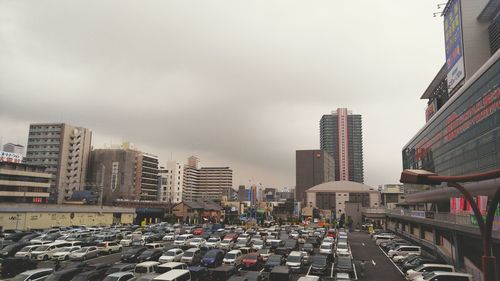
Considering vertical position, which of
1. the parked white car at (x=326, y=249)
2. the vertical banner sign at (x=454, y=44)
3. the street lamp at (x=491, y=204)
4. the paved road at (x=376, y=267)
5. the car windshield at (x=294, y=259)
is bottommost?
the paved road at (x=376, y=267)

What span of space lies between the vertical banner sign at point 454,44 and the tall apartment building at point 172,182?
14577cm

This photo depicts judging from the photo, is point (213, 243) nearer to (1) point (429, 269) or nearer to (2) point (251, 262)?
(2) point (251, 262)

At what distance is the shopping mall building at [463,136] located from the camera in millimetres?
32250

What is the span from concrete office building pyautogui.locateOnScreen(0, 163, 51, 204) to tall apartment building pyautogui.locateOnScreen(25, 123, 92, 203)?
114ft

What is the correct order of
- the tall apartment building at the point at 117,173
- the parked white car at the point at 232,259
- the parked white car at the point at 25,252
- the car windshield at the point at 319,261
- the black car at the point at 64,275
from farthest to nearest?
1. the tall apartment building at the point at 117,173
2. the parked white car at the point at 25,252
3. the parked white car at the point at 232,259
4. the car windshield at the point at 319,261
5. the black car at the point at 64,275

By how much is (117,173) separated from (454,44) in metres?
111

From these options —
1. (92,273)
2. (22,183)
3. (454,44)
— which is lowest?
(92,273)

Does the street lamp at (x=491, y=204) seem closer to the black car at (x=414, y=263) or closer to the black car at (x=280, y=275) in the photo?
the black car at (x=280, y=275)

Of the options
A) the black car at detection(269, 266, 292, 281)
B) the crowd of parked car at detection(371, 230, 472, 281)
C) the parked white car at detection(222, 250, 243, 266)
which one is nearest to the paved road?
the crowd of parked car at detection(371, 230, 472, 281)

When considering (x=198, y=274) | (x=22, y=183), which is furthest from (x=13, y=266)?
(x=22, y=183)

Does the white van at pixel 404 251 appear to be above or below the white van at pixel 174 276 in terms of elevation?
below

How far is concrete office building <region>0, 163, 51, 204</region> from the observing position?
250ft

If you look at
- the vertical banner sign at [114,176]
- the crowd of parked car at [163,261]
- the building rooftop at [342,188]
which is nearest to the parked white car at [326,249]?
the crowd of parked car at [163,261]

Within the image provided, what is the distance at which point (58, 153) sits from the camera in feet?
389
